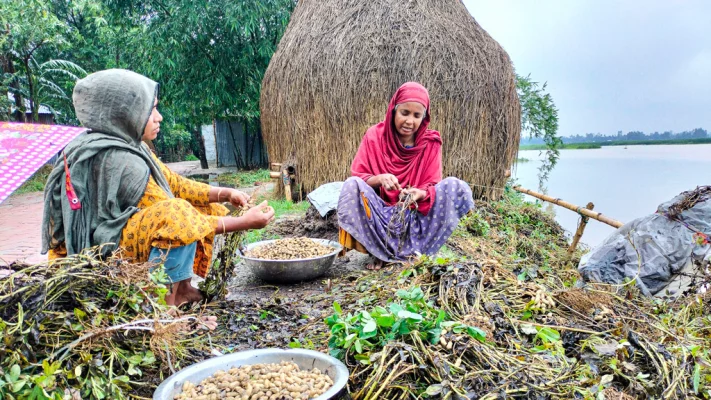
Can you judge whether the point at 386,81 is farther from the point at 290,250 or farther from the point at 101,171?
the point at 101,171

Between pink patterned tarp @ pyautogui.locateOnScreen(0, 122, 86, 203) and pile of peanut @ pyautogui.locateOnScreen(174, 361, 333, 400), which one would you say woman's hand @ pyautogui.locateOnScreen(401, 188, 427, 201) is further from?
pink patterned tarp @ pyautogui.locateOnScreen(0, 122, 86, 203)

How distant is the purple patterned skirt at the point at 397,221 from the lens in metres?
3.56

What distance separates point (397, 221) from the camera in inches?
142

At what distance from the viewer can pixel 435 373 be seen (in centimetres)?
165

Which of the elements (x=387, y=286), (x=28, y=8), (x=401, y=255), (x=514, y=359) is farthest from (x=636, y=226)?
(x=28, y=8)

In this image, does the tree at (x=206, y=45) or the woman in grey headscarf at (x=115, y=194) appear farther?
the tree at (x=206, y=45)

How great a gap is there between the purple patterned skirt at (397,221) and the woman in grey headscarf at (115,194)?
1310mm

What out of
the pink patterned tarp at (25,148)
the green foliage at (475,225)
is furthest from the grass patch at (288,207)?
the pink patterned tarp at (25,148)

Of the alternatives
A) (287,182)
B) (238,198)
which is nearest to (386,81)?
(287,182)

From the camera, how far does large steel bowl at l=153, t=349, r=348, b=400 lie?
1.54 metres

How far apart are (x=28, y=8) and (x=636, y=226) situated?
14086 millimetres

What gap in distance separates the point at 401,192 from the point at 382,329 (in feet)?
6.11

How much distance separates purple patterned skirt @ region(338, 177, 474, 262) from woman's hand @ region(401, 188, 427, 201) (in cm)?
13

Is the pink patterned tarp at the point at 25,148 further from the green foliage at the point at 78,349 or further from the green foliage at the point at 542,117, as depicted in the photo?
the green foliage at the point at 542,117
